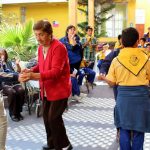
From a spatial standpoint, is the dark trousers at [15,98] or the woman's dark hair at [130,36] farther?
the dark trousers at [15,98]

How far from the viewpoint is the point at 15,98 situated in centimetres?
728

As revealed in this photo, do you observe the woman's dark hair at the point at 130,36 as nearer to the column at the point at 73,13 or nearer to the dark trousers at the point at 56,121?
the dark trousers at the point at 56,121

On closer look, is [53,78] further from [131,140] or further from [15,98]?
[15,98]

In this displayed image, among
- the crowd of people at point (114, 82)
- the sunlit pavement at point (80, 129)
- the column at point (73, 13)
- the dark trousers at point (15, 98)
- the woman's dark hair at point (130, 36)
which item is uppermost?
the column at point (73, 13)

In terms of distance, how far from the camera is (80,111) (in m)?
7.88

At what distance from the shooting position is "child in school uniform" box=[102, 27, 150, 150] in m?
4.12

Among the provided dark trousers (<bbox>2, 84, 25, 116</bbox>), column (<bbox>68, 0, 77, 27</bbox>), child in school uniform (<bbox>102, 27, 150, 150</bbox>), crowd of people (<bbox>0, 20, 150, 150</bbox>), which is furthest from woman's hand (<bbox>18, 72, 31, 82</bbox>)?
column (<bbox>68, 0, 77, 27</bbox>)

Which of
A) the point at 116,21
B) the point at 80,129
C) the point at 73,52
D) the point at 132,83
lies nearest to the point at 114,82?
the point at 132,83

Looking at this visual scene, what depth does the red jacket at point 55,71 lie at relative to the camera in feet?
15.0

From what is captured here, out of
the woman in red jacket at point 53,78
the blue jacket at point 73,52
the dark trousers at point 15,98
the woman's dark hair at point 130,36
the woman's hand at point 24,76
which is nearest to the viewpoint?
the woman's dark hair at point 130,36

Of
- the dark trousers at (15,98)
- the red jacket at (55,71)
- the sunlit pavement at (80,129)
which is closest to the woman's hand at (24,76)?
the red jacket at (55,71)

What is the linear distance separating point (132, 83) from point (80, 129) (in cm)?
248

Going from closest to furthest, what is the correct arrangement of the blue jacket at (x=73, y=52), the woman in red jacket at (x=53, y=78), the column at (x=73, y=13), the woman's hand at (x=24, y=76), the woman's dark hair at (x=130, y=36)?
the woman's dark hair at (x=130, y=36)
the woman's hand at (x=24, y=76)
the woman in red jacket at (x=53, y=78)
the blue jacket at (x=73, y=52)
the column at (x=73, y=13)

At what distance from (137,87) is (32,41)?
5.75 m
